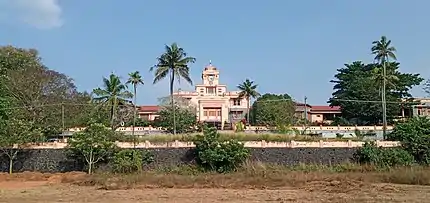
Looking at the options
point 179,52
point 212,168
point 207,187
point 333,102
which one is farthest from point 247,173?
point 333,102

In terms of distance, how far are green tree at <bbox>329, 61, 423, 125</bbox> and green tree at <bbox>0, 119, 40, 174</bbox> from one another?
39.7 m

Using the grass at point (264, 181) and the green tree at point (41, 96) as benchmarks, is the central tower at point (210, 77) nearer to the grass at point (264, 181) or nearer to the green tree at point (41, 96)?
the green tree at point (41, 96)

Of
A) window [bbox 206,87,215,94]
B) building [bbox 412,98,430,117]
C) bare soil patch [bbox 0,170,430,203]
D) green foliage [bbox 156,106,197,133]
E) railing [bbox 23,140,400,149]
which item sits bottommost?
bare soil patch [bbox 0,170,430,203]

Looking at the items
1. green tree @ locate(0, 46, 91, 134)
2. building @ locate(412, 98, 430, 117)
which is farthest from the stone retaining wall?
Answer: building @ locate(412, 98, 430, 117)

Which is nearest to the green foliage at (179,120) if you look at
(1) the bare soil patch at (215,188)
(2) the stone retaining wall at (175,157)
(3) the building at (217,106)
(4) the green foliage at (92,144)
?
(3) the building at (217,106)

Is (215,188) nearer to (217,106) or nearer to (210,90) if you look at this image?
(217,106)

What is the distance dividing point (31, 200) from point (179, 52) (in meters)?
29.0

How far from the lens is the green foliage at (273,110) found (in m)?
58.3

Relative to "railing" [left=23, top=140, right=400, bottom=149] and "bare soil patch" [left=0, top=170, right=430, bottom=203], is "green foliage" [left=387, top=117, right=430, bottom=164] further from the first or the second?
"bare soil patch" [left=0, top=170, right=430, bottom=203]

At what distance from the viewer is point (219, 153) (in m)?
35.7

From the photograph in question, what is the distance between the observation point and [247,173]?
33438mm

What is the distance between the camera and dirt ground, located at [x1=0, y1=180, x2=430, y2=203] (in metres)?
21.0

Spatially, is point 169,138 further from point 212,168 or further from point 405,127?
point 405,127

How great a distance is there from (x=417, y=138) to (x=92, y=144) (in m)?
24.1
